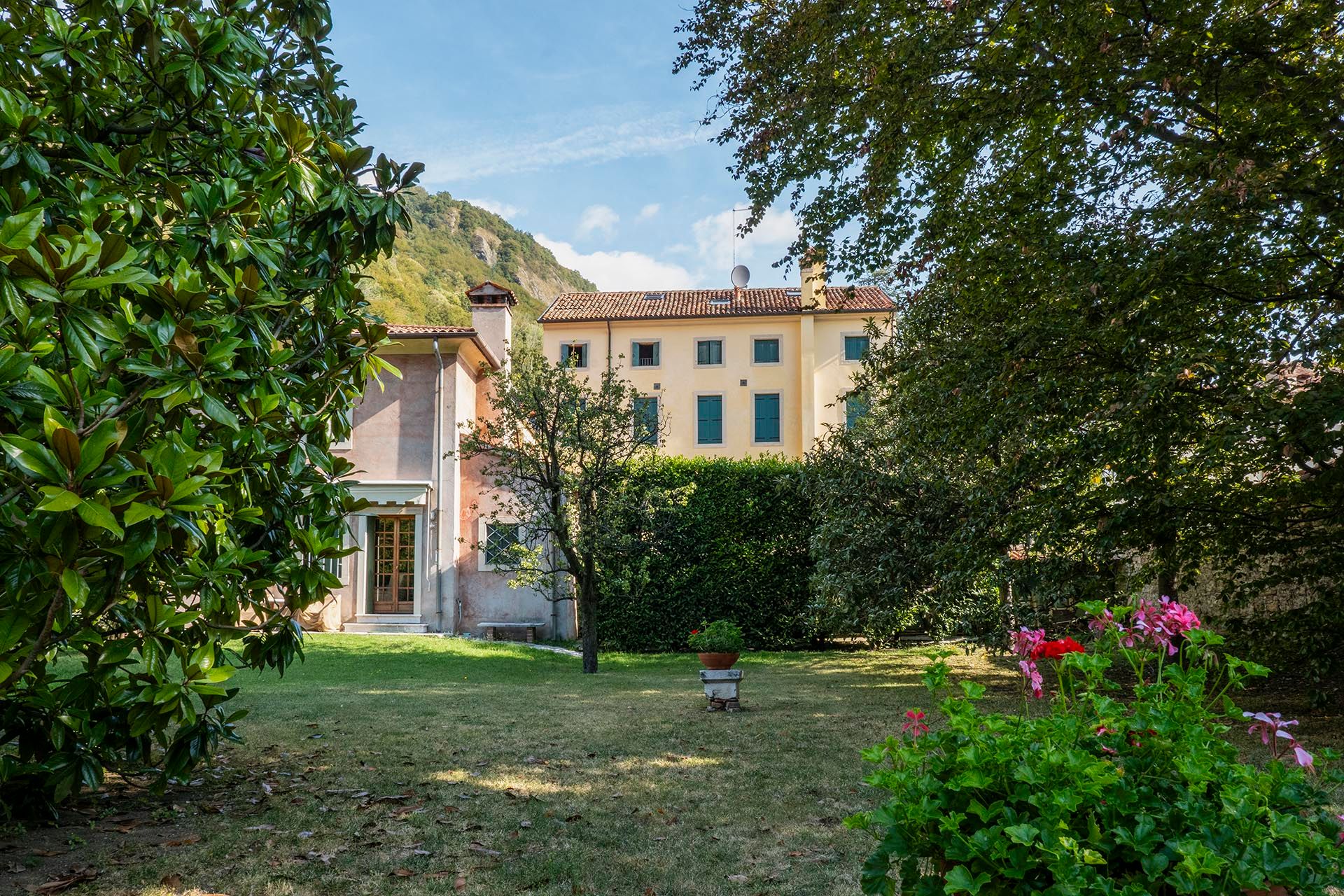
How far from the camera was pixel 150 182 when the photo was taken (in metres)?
4.12

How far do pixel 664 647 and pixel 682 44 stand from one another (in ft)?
38.6

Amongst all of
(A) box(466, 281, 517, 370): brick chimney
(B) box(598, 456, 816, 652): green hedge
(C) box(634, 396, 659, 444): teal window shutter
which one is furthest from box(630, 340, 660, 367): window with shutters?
(C) box(634, 396, 659, 444): teal window shutter

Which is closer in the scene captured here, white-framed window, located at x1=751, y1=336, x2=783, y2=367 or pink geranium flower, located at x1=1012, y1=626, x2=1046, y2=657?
pink geranium flower, located at x1=1012, y1=626, x2=1046, y2=657

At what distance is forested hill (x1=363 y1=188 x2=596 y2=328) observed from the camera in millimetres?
53844

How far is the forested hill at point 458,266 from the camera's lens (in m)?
53.8

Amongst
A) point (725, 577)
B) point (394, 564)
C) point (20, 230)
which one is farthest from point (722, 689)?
point (394, 564)

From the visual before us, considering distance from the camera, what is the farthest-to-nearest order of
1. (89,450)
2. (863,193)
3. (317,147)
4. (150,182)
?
(863,193)
(317,147)
(150,182)
(89,450)

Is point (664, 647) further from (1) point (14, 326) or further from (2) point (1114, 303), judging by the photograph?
(1) point (14, 326)

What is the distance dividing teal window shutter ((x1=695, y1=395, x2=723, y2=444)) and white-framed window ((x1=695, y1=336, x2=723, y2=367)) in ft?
4.41

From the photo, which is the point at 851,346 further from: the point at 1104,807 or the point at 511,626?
the point at 1104,807

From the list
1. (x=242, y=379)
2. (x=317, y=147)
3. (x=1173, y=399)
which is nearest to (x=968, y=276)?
(x=1173, y=399)

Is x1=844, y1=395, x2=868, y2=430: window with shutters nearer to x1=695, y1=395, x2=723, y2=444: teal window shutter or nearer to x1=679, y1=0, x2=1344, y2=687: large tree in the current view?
x1=679, y1=0, x2=1344, y2=687: large tree

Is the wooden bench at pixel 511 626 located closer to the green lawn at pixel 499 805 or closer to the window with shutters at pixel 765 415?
the green lawn at pixel 499 805

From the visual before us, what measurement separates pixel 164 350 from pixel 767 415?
30.5 m
